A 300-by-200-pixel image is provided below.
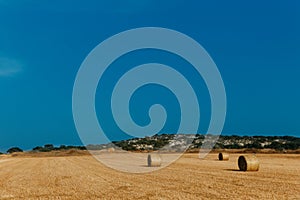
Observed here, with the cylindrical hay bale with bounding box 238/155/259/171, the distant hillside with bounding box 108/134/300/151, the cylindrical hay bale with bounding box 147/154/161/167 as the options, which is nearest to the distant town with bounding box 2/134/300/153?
the distant hillside with bounding box 108/134/300/151

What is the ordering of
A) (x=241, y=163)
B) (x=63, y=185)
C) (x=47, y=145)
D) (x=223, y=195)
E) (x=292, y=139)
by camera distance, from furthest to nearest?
(x=47, y=145)
(x=292, y=139)
(x=241, y=163)
(x=63, y=185)
(x=223, y=195)

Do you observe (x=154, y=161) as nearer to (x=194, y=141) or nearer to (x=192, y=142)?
(x=192, y=142)

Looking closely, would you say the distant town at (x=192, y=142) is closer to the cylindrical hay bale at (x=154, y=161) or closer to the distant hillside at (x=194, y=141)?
the distant hillside at (x=194, y=141)

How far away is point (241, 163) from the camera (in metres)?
25.5

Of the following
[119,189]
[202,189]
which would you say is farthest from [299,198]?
[119,189]

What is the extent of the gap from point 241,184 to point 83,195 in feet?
19.3

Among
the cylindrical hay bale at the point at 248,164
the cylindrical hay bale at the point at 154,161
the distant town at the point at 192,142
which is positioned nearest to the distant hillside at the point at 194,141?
the distant town at the point at 192,142

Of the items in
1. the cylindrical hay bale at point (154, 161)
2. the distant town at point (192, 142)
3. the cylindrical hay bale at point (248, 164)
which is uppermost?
the distant town at point (192, 142)

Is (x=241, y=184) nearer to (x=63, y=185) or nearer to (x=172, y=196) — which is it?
(x=172, y=196)

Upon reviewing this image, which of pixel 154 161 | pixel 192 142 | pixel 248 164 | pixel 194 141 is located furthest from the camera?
pixel 194 141

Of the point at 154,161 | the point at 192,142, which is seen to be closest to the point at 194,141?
the point at 192,142

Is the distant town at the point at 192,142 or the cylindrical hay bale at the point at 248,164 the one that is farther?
the distant town at the point at 192,142

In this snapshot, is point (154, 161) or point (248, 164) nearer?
point (248, 164)

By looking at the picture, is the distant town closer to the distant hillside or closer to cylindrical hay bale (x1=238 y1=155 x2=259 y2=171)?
the distant hillside
